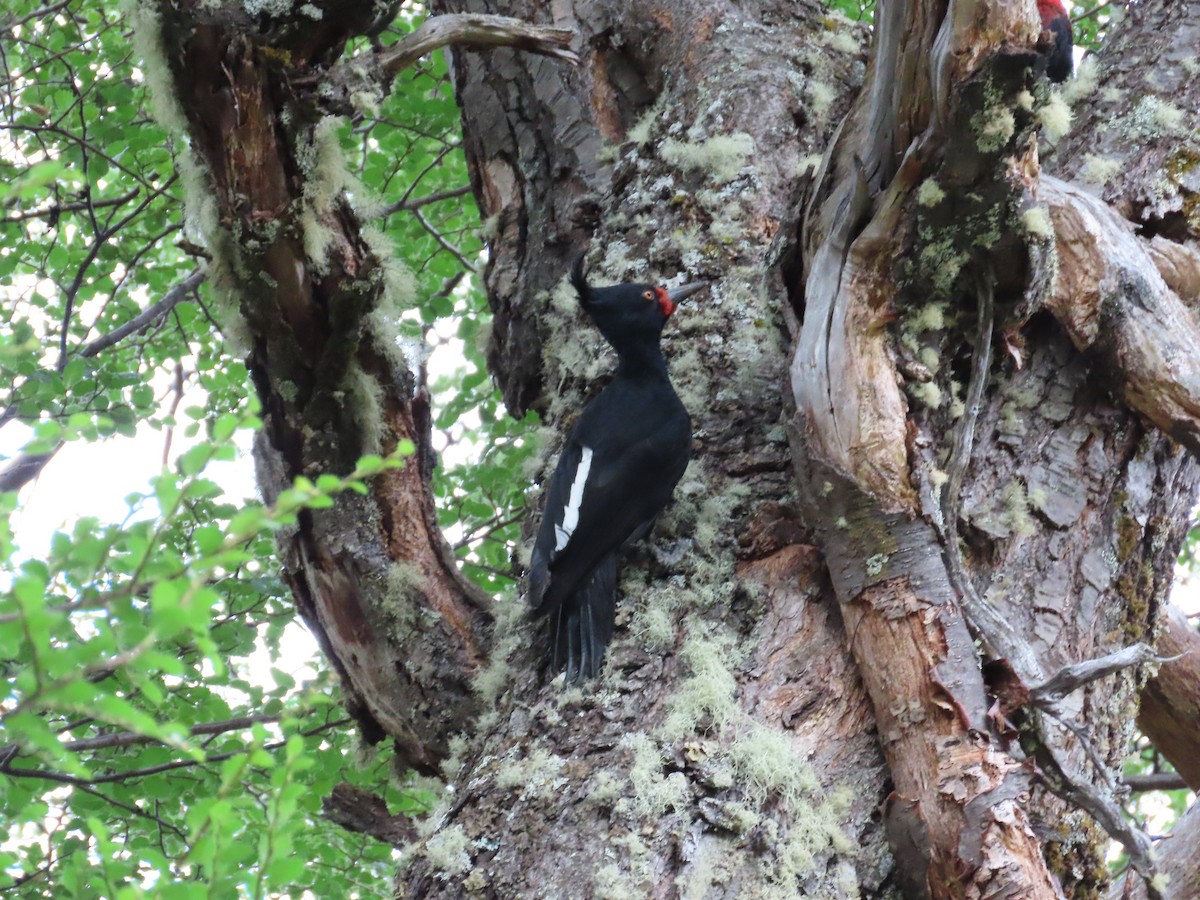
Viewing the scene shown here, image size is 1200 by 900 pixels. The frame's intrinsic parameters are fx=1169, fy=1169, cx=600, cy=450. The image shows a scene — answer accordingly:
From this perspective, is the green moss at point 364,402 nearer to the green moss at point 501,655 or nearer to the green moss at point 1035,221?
the green moss at point 501,655

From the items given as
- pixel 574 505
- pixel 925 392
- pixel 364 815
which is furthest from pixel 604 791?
pixel 925 392

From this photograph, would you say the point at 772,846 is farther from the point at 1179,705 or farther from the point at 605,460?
the point at 1179,705

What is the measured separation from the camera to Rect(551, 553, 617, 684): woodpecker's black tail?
2.23m

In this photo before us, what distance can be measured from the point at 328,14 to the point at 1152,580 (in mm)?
2076

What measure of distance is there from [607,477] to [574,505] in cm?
10

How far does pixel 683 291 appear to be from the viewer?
9.16 ft

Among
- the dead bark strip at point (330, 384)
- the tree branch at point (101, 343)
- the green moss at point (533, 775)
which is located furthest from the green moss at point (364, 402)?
the tree branch at point (101, 343)

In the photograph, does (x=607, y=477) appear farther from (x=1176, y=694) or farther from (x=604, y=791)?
(x=1176, y=694)

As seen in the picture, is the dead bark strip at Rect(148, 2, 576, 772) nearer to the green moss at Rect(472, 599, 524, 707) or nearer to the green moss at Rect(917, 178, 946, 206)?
the green moss at Rect(472, 599, 524, 707)

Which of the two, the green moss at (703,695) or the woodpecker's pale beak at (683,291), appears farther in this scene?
the woodpecker's pale beak at (683,291)

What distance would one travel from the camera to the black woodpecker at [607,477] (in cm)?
233

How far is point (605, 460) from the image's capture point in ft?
8.43

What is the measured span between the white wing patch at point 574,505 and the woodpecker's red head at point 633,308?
0.31 metres

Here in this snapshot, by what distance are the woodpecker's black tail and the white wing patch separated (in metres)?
0.10
